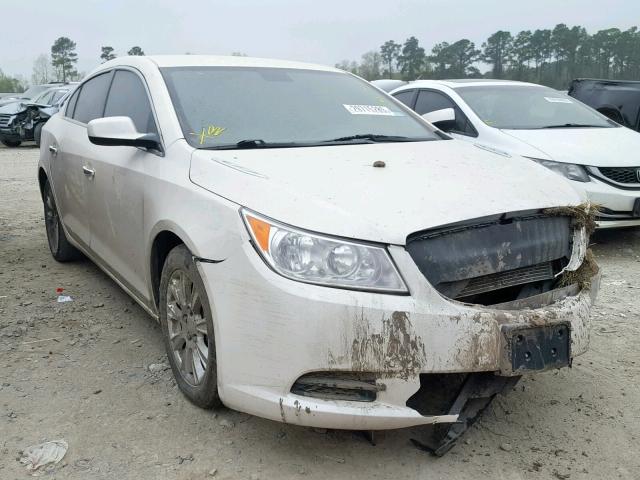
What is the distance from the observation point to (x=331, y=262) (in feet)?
7.39

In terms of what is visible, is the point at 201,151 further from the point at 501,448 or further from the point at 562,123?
the point at 562,123

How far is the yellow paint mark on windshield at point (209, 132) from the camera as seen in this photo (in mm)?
3061

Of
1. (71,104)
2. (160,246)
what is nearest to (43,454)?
(160,246)

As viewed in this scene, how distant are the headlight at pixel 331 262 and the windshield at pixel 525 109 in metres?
4.66

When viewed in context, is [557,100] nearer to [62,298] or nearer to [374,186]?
[374,186]

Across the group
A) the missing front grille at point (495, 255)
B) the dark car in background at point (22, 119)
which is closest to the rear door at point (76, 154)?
the missing front grille at point (495, 255)

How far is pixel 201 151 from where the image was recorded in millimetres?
2912

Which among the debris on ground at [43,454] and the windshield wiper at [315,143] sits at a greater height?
Result: the windshield wiper at [315,143]

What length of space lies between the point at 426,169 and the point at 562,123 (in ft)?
14.7

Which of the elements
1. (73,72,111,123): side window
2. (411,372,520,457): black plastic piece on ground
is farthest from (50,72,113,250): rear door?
(411,372,520,457): black plastic piece on ground

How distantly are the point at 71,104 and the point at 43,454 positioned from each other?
3.21m

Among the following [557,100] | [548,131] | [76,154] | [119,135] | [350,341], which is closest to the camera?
[350,341]

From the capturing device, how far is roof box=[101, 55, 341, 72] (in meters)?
3.70

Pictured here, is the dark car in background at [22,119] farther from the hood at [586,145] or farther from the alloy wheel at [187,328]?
the alloy wheel at [187,328]
